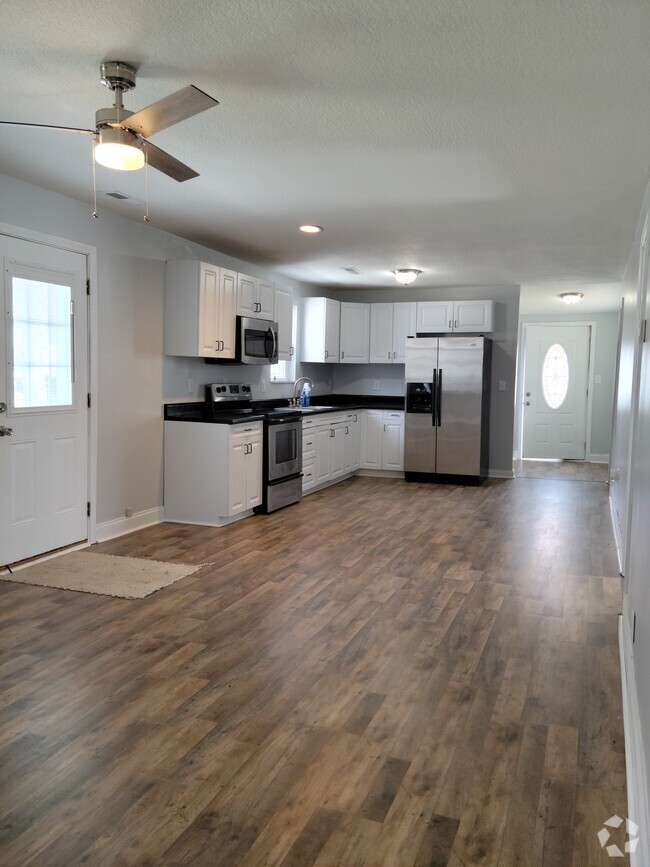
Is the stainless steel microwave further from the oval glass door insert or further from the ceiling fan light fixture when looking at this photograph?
the oval glass door insert

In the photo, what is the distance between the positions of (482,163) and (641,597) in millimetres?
2312

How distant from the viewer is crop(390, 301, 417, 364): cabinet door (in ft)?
27.0

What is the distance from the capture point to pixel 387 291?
28.3 ft

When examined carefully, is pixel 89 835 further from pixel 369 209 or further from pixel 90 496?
pixel 369 209

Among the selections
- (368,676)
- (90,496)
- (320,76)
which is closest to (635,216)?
(320,76)

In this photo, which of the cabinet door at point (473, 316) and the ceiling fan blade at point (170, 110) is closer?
the ceiling fan blade at point (170, 110)

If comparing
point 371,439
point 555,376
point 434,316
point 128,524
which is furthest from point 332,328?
point 555,376

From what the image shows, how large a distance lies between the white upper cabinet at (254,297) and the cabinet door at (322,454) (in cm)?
140

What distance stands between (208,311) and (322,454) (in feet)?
7.65

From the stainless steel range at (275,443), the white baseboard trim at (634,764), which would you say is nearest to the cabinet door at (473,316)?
the stainless steel range at (275,443)

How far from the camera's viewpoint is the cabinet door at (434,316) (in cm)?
805

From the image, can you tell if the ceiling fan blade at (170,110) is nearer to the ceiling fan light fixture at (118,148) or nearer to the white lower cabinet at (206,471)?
the ceiling fan light fixture at (118,148)

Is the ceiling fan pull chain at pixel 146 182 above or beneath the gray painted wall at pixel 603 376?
above

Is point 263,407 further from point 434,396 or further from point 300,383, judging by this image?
point 434,396
